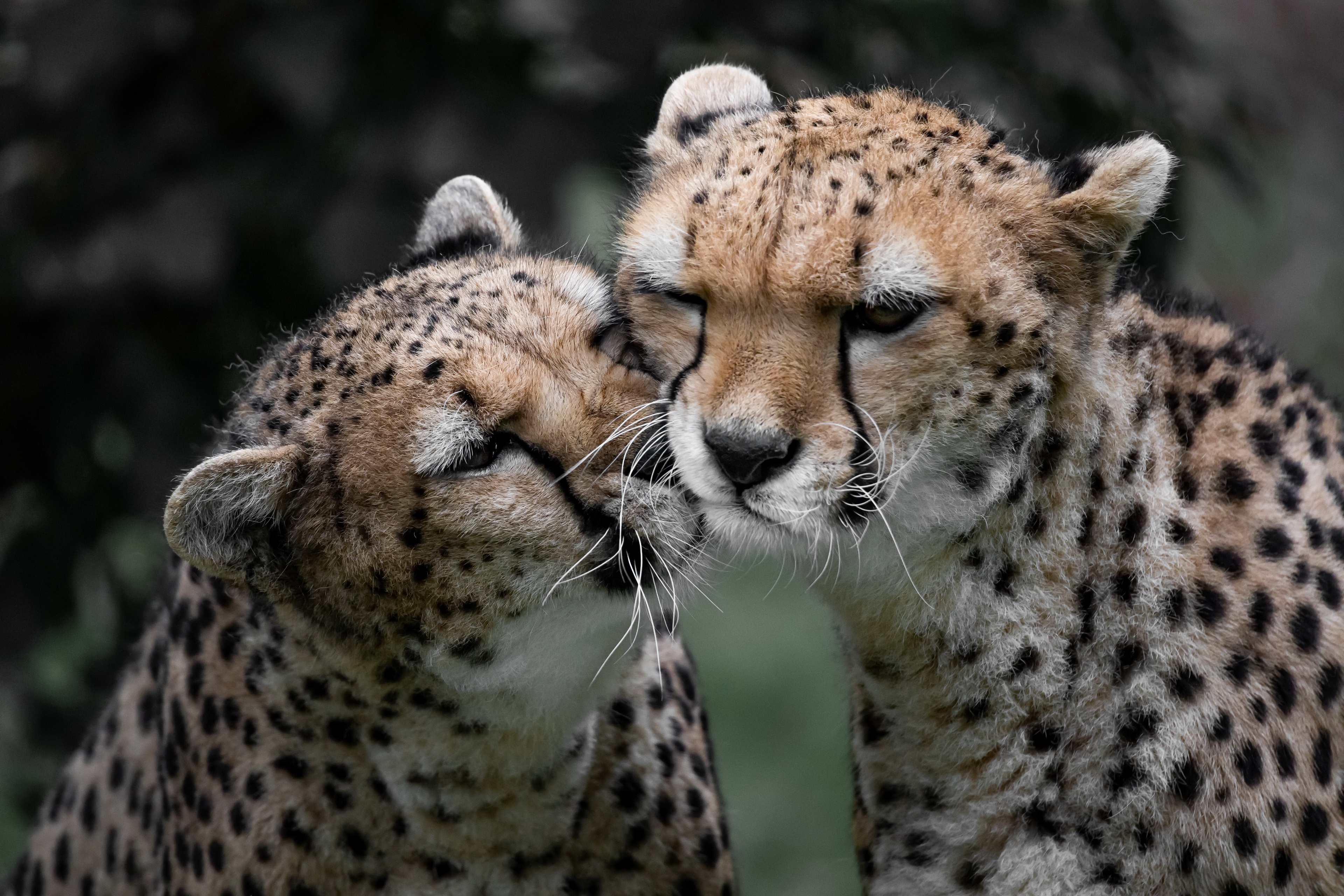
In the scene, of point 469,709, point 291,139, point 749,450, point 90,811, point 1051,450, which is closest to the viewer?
point 749,450

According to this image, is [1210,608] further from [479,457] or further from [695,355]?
[479,457]

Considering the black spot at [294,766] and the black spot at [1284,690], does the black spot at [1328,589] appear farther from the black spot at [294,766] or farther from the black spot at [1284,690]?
the black spot at [294,766]

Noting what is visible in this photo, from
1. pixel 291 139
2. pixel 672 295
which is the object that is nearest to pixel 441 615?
pixel 672 295

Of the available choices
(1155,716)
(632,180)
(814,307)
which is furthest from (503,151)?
(1155,716)

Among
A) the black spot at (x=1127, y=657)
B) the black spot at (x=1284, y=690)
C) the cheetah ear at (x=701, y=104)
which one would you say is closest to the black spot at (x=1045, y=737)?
the black spot at (x=1127, y=657)

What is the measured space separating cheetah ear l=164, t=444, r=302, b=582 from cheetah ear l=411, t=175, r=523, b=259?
589 mm

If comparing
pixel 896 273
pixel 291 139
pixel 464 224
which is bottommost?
pixel 896 273

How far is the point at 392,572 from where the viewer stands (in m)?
2.87

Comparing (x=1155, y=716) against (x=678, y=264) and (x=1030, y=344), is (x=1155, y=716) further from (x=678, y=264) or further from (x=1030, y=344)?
(x=678, y=264)

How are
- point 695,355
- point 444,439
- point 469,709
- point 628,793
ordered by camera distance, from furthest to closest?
point 628,793, point 469,709, point 444,439, point 695,355

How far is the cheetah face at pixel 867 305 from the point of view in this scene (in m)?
2.39

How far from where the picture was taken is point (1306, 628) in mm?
2680

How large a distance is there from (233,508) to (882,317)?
3.96 ft

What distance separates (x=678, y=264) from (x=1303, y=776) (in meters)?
1.31
